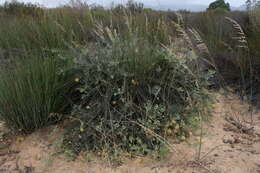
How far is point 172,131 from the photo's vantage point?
211 centimetres

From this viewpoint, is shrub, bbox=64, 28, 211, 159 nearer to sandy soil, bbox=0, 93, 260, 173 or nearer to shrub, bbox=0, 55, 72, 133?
sandy soil, bbox=0, 93, 260, 173

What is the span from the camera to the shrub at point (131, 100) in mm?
1993

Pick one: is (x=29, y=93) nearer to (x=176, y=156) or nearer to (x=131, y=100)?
(x=131, y=100)

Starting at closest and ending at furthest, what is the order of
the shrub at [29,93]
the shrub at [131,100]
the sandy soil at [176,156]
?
the sandy soil at [176,156] < the shrub at [131,100] < the shrub at [29,93]

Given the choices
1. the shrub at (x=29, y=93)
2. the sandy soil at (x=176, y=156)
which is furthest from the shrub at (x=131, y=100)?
the shrub at (x=29, y=93)

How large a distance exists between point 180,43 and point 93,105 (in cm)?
131

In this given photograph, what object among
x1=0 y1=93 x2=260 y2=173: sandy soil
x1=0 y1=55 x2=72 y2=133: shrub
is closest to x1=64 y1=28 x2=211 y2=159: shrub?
x1=0 y1=93 x2=260 y2=173: sandy soil

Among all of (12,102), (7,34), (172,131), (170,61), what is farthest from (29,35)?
(172,131)

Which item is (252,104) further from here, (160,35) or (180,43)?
(160,35)

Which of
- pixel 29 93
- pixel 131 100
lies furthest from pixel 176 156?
pixel 29 93

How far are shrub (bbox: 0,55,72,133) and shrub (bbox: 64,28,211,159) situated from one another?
267 mm

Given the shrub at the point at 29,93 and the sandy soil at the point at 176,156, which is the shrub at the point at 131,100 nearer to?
the sandy soil at the point at 176,156

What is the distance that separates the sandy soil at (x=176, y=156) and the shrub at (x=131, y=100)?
0.13m

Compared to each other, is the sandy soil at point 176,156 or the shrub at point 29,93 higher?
the shrub at point 29,93
